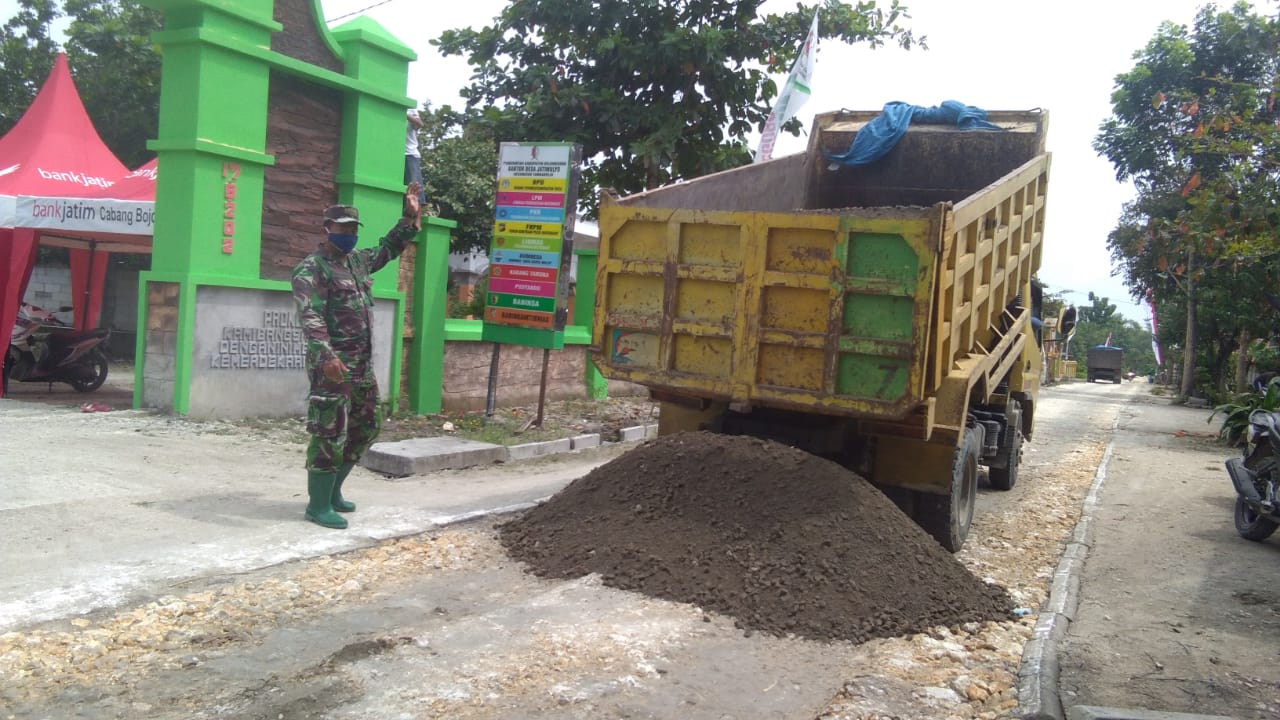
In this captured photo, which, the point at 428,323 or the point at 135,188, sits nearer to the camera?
the point at 428,323

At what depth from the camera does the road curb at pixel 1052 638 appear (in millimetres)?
3803

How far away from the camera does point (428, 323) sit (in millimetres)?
10383

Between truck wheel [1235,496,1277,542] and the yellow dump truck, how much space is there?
6.47 feet

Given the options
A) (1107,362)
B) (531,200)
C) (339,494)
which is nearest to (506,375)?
(531,200)

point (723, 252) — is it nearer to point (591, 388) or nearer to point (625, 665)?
point (625, 665)

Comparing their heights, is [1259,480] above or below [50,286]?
below

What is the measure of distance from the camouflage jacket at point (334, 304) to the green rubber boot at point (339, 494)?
2.28ft

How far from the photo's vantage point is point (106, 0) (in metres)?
19.0

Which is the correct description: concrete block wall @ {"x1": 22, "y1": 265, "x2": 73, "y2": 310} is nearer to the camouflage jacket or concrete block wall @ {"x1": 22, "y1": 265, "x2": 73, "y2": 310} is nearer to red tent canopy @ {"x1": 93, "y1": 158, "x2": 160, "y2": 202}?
red tent canopy @ {"x1": 93, "y1": 158, "x2": 160, "y2": 202}

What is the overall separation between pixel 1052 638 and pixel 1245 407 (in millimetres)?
8928

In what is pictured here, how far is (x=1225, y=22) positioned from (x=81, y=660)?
22.3 m

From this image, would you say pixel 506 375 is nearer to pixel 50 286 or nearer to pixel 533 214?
pixel 533 214

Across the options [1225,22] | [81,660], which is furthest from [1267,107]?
[81,660]

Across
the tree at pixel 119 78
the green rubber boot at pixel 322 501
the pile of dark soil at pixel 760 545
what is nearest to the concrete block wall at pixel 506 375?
the green rubber boot at pixel 322 501
